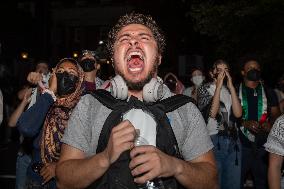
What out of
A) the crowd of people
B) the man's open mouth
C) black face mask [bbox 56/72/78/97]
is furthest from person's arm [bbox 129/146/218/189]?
black face mask [bbox 56/72/78/97]

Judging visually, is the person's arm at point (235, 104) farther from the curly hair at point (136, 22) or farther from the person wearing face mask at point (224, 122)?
the curly hair at point (136, 22)

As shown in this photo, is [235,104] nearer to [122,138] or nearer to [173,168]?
[173,168]

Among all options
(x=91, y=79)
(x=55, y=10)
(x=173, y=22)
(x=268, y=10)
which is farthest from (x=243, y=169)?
(x=55, y=10)

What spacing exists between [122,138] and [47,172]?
80.6 inches

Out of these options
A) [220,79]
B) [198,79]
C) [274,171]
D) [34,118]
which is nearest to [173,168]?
[274,171]

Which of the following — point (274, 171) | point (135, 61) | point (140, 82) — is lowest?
point (274, 171)

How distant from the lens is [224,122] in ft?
21.3

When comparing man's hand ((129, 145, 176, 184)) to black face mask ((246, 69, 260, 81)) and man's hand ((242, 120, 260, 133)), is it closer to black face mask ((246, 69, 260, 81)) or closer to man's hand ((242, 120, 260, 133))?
man's hand ((242, 120, 260, 133))

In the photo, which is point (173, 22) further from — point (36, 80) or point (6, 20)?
point (36, 80)

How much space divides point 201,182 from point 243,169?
4243 mm

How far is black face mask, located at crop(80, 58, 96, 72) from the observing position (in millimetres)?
5348

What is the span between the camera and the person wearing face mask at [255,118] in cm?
623

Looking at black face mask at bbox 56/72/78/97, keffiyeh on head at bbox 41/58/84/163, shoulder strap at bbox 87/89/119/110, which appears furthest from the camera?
black face mask at bbox 56/72/78/97

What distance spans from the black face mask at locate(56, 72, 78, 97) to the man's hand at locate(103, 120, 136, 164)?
2090 millimetres
